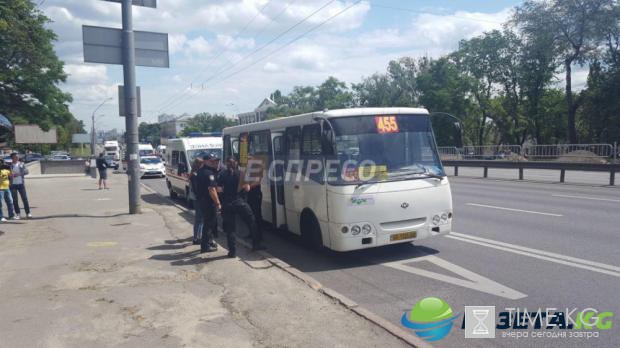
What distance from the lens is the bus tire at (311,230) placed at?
8.17 m

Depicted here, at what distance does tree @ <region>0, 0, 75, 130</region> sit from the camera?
28297 mm

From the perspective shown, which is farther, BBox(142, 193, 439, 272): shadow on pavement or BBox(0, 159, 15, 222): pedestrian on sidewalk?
BBox(0, 159, 15, 222): pedestrian on sidewalk

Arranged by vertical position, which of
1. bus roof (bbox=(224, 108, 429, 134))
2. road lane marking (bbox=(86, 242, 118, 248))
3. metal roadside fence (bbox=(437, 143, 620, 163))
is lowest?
road lane marking (bbox=(86, 242, 118, 248))

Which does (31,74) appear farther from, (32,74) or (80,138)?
(80,138)

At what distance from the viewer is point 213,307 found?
5797 mm

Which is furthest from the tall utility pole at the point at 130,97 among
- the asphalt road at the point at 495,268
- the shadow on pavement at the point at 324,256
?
the asphalt road at the point at 495,268

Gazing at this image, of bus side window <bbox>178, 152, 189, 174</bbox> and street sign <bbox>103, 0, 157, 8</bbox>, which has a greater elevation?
street sign <bbox>103, 0, 157, 8</bbox>

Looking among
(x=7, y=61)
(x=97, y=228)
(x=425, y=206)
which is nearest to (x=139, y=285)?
(x=425, y=206)

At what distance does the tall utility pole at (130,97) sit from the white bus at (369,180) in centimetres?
675

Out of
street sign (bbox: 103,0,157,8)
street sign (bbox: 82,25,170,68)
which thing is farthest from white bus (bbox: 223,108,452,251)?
street sign (bbox: 103,0,157,8)

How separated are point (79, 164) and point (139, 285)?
3854 cm

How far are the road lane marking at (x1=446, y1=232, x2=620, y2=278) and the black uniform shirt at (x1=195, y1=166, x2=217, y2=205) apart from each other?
4.73m

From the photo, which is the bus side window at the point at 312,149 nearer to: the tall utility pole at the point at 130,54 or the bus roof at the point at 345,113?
the bus roof at the point at 345,113

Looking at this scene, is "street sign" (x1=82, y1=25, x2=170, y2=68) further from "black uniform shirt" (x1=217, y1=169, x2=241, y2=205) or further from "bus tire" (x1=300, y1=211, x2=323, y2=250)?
"bus tire" (x1=300, y1=211, x2=323, y2=250)
